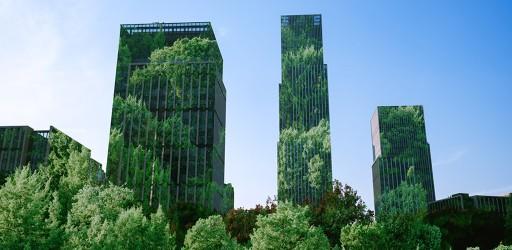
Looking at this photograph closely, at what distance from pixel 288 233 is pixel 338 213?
2196cm

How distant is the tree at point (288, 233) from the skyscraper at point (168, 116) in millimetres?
71413

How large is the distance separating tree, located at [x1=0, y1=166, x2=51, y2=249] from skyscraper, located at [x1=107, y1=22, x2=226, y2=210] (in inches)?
2948

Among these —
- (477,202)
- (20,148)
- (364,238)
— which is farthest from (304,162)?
(364,238)

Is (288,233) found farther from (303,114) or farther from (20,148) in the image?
(303,114)

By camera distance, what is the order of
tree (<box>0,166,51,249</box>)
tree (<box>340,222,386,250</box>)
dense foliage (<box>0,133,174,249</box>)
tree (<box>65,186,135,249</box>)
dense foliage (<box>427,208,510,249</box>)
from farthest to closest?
dense foliage (<box>427,208,510,249</box>) < tree (<box>340,222,386,250</box>) < tree (<box>65,186,135,249</box>) < dense foliage (<box>0,133,174,249</box>) < tree (<box>0,166,51,249</box>)

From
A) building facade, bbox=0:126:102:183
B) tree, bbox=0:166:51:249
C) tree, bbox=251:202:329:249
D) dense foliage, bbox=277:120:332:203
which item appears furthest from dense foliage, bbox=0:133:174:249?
dense foliage, bbox=277:120:332:203

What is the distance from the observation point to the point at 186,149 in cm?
10994

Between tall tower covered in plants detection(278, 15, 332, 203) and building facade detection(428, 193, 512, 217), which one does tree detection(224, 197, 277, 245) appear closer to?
tall tower covered in plants detection(278, 15, 332, 203)

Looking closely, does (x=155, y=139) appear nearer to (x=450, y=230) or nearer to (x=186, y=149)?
(x=186, y=149)

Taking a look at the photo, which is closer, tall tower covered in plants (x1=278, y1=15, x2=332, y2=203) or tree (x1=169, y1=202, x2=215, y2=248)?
tree (x1=169, y1=202, x2=215, y2=248)

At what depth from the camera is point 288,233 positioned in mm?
35000

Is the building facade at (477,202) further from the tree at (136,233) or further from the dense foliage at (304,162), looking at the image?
the tree at (136,233)

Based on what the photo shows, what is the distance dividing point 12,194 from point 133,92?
289ft

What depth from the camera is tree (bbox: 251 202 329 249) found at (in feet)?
114
